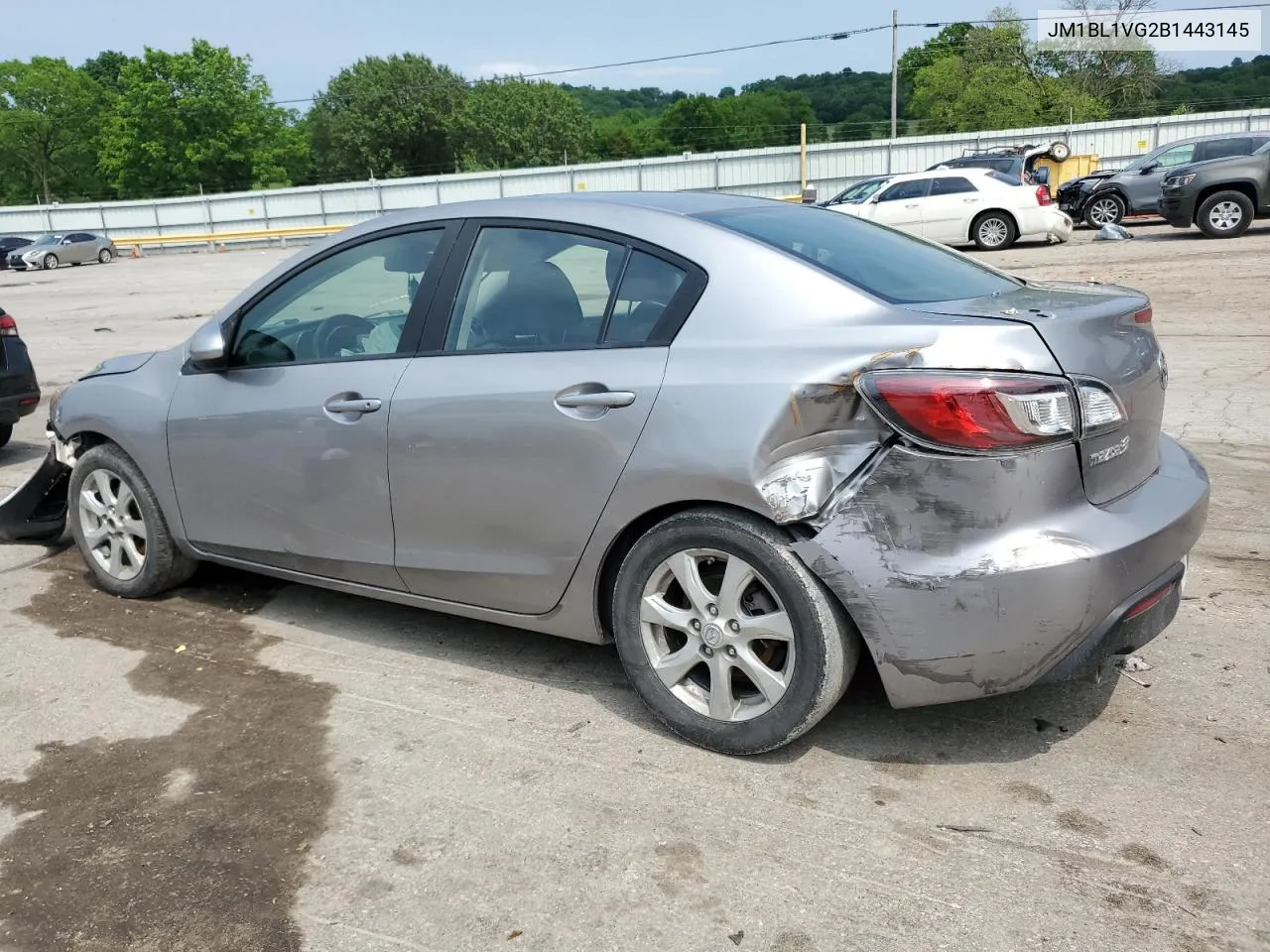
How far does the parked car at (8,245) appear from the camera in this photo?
40000 mm

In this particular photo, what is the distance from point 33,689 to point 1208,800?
3.83 metres

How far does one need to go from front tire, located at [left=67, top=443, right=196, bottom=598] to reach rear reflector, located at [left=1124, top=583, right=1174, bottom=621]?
3.68 metres

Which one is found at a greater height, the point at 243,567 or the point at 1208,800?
the point at 243,567

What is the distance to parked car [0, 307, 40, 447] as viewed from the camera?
7.54 metres

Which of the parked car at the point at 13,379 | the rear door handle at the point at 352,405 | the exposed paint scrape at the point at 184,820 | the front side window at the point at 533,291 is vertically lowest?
the exposed paint scrape at the point at 184,820

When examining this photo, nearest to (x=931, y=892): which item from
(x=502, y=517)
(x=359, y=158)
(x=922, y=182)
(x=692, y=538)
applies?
(x=692, y=538)

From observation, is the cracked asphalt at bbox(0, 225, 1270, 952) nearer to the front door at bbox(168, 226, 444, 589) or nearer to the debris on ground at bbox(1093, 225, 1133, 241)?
the front door at bbox(168, 226, 444, 589)

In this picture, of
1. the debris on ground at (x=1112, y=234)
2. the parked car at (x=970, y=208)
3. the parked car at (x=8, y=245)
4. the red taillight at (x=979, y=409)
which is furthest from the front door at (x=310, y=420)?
the parked car at (x=8, y=245)

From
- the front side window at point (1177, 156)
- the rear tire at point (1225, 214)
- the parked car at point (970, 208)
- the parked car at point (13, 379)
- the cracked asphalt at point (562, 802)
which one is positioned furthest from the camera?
the front side window at point (1177, 156)

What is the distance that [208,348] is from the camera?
421 centimetres

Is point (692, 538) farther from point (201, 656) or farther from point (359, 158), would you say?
point (359, 158)

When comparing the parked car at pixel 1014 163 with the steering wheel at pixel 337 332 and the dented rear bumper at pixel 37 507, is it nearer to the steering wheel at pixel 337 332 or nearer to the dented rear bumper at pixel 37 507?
the dented rear bumper at pixel 37 507

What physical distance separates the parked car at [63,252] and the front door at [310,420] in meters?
38.4

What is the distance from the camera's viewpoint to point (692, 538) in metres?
3.11
